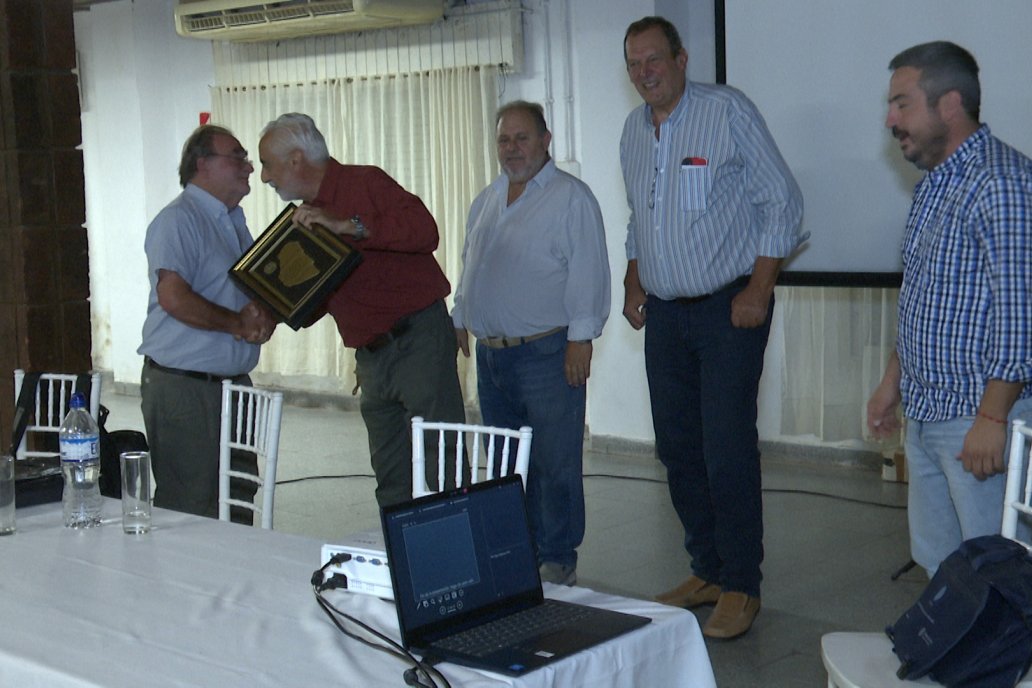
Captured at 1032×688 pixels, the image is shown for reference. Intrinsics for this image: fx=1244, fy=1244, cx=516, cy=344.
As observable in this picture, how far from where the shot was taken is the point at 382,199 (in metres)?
3.64

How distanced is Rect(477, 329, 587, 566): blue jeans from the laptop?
1.93m

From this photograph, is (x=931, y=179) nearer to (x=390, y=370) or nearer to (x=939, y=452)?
(x=939, y=452)

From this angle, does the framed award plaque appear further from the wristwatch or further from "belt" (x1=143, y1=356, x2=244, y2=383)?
"belt" (x1=143, y1=356, x2=244, y2=383)

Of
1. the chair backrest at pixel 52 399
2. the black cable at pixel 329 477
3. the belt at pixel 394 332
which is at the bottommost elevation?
the black cable at pixel 329 477

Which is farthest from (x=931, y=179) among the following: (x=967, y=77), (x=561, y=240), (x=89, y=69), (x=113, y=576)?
(x=89, y=69)

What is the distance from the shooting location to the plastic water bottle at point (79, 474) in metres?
2.52

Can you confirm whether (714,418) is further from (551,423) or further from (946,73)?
(946,73)

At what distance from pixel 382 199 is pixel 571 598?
1.91 metres

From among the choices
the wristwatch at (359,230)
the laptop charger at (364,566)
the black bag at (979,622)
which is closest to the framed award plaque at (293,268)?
the wristwatch at (359,230)

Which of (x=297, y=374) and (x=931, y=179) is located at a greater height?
(x=931, y=179)

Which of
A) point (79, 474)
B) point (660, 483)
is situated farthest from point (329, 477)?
point (79, 474)

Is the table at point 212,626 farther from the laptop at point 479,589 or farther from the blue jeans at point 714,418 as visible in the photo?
the blue jeans at point 714,418

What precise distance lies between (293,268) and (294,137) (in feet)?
1.30

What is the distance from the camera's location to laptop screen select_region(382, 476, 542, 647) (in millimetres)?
1795
